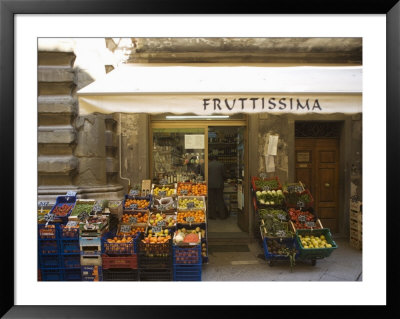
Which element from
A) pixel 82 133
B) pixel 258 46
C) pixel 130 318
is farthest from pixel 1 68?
pixel 258 46

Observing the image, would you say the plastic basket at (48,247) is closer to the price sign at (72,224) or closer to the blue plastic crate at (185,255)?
the price sign at (72,224)

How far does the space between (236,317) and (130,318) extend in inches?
39.4

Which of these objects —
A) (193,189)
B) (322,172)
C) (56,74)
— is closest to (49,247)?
(193,189)

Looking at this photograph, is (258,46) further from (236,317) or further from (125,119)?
(236,317)

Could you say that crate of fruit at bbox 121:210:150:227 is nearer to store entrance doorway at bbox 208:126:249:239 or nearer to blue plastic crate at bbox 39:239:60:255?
blue plastic crate at bbox 39:239:60:255

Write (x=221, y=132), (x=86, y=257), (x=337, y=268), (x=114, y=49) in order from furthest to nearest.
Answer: (x=221, y=132) → (x=114, y=49) → (x=337, y=268) → (x=86, y=257)

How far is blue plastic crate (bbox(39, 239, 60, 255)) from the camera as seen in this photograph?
416 cm

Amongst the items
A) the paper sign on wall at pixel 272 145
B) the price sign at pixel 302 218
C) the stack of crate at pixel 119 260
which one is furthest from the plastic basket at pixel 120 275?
the paper sign on wall at pixel 272 145

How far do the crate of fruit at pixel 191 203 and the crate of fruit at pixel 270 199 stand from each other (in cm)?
119

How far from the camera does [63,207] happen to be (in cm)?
468

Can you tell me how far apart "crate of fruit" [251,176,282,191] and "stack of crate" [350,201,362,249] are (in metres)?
1.65

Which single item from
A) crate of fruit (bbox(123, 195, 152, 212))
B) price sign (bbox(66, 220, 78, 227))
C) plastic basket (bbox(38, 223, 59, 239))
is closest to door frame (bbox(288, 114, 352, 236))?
crate of fruit (bbox(123, 195, 152, 212))

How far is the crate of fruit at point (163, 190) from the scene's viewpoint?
5.54 m

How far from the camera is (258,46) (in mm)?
5887
